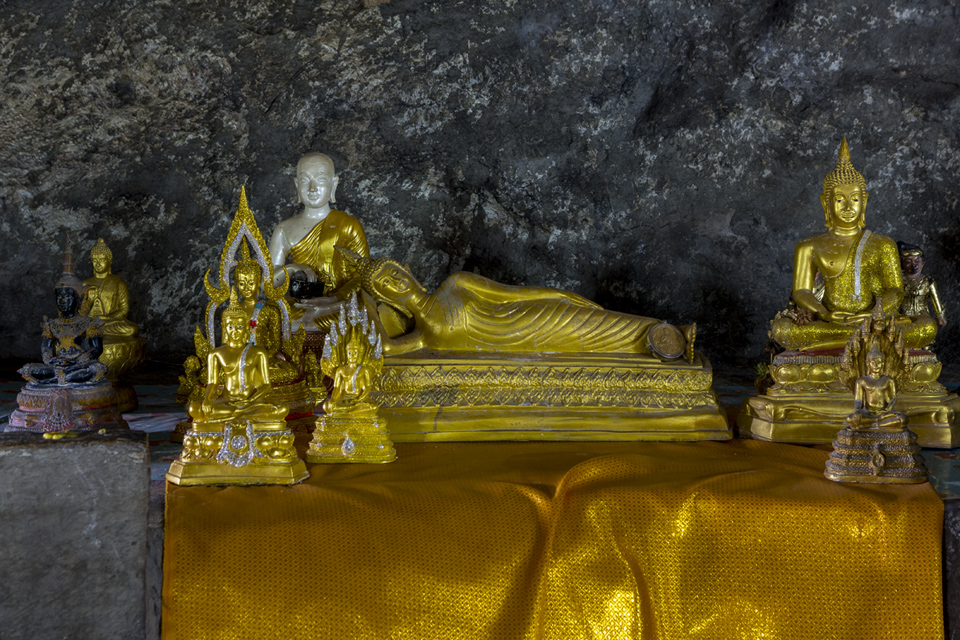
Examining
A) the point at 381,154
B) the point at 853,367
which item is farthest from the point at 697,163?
the point at 853,367

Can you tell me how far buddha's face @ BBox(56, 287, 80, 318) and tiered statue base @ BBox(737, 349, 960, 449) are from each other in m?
2.52

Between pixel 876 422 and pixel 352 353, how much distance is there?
5.31 feet

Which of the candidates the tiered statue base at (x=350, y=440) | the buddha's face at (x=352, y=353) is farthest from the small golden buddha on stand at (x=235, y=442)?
the buddha's face at (x=352, y=353)

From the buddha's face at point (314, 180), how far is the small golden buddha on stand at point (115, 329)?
95cm

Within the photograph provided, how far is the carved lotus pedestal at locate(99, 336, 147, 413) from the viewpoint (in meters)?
3.67

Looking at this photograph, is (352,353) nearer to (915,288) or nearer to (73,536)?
(73,536)

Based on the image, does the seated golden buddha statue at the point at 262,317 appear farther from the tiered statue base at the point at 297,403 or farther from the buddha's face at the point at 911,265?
the buddha's face at the point at 911,265

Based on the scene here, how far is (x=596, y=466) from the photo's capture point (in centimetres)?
262

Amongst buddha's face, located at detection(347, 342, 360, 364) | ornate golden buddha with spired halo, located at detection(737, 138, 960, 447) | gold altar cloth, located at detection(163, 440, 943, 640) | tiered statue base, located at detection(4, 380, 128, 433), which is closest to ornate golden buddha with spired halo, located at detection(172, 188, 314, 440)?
tiered statue base, located at detection(4, 380, 128, 433)

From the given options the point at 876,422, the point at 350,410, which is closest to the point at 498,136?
the point at 350,410

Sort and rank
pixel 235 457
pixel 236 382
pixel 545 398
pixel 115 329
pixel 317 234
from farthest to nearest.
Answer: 1. pixel 317 234
2. pixel 115 329
3. pixel 545 398
4. pixel 236 382
5. pixel 235 457

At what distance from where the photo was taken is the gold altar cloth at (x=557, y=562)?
225cm

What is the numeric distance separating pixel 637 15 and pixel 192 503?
401 centimetres

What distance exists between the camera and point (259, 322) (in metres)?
3.37
